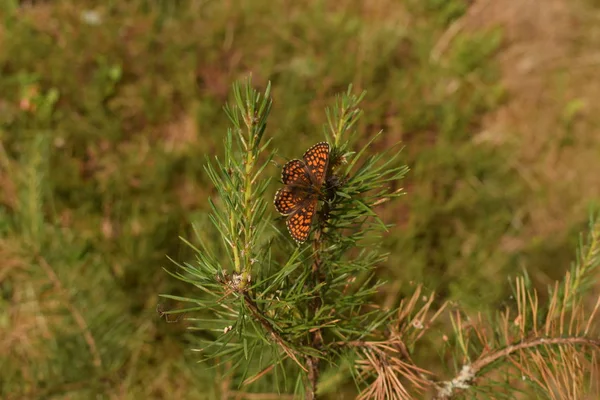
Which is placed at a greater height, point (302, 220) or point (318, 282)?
point (302, 220)

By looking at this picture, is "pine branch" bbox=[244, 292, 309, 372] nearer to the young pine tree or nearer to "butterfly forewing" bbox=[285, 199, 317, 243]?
the young pine tree

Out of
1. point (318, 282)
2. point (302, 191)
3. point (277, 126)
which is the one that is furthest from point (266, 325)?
point (277, 126)

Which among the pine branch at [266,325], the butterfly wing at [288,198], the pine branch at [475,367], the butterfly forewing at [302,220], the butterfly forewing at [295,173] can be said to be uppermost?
the butterfly forewing at [295,173]

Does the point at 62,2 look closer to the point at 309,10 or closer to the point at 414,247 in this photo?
the point at 309,10

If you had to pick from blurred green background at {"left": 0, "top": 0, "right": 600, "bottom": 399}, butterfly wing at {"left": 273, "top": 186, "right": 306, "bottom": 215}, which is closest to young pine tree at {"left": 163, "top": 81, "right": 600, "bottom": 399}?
butterfly wing at {"left": 273, "top": 186, "right": 306, "bottom": 215}

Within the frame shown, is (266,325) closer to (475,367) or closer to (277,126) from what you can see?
(475,367)

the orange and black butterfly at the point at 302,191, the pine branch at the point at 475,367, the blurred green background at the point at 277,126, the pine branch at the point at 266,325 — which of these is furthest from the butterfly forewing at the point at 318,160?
the blurred green background at the point at 277,126

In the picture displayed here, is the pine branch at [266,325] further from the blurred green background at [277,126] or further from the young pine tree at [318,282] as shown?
the blurred green background at [277,126]

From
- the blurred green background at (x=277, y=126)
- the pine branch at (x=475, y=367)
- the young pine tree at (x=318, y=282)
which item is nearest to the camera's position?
the young pine tree at (x=318, y=282)
